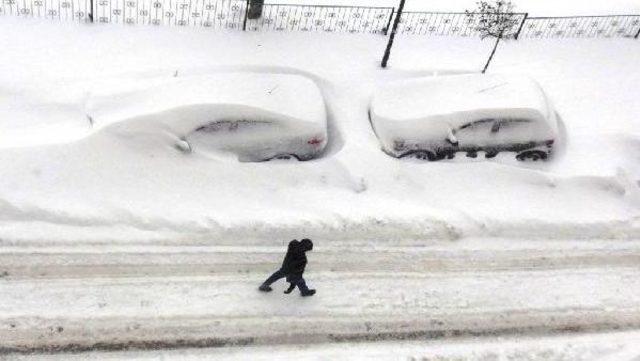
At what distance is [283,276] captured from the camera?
33.8 ft

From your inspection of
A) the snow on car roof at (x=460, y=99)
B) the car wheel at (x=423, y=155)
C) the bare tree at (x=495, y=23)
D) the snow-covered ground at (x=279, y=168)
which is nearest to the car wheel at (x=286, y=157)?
the snow-covered ground at (x=279, y=168)

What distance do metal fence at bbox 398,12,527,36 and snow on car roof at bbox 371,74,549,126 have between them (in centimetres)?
310

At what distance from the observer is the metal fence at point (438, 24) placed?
16.6 meters

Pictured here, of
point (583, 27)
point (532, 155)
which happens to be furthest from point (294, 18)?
point (583, 27)

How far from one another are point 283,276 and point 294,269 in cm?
29

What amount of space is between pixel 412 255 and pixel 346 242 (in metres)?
1.18

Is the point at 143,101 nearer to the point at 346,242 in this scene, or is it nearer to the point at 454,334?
the point at 346,242

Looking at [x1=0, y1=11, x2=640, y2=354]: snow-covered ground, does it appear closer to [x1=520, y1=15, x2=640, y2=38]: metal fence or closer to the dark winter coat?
the dark winter coat

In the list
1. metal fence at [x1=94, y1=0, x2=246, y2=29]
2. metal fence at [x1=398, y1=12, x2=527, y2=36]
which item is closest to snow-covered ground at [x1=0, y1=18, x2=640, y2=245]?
metal fence at [x1=94, y1=0, x2=246, y2=29]

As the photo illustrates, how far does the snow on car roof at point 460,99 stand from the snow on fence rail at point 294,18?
3.00 metres

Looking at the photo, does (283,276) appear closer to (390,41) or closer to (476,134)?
(476,134)

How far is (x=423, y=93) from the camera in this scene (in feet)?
44.6

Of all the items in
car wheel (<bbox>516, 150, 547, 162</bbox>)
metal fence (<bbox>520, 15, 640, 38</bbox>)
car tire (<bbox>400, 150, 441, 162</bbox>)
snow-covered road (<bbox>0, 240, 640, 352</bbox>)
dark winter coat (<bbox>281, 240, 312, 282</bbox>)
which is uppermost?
metal fence (<bbox>520, 15, 640, 38</bbox>)

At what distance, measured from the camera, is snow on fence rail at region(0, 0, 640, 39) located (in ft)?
50.1
